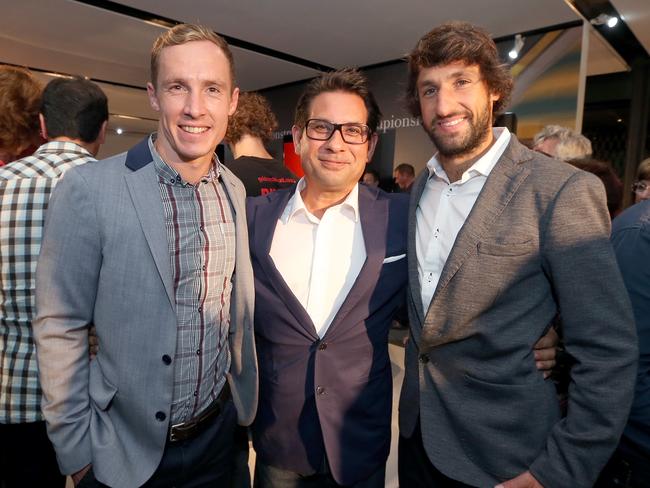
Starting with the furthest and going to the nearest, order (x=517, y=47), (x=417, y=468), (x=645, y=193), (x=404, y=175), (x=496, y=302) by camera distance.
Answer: (x=404, y=175), (x=517, y=47), (x=645, y=193), (x=417, y=468), (x=496, y=302)

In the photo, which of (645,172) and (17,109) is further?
(645,172)

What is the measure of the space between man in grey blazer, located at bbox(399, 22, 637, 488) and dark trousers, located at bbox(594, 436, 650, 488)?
28 centimetres

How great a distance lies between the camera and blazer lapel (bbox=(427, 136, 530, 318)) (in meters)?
1.33

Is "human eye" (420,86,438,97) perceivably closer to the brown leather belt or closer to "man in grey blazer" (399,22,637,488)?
"man in grey blazer" (399,22,637,488)

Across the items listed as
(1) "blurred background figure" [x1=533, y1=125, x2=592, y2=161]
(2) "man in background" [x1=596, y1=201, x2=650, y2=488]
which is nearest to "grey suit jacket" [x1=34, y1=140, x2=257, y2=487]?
(2) "man in background" [x1=596, y1=201, x2=650, y2=488]

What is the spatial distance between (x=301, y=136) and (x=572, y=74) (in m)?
5.05

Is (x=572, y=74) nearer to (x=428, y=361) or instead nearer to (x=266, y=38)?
(x=266, y=38)

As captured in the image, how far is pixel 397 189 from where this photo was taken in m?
7.44

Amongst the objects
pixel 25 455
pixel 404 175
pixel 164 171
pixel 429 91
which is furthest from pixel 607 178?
pixel 404 175

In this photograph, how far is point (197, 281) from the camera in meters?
1.45

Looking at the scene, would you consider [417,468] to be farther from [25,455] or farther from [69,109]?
[69,109]

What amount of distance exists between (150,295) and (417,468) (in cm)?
114

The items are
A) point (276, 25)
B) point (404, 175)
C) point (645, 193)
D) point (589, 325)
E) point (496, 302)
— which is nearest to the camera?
point (589, 325)

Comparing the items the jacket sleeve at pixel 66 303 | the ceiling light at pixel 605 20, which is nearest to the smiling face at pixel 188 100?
the jacket sleeve at pixel 66 303
